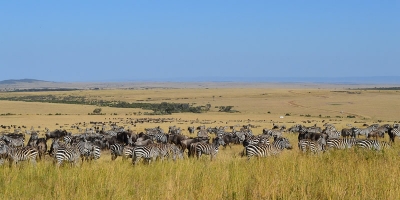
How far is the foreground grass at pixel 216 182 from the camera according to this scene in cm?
664

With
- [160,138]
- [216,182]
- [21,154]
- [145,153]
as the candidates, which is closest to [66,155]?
[21,154]

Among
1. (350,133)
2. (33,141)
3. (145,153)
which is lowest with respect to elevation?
(350,133)

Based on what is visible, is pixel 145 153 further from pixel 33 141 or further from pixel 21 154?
pixel 33 141

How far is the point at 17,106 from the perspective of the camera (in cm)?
7656

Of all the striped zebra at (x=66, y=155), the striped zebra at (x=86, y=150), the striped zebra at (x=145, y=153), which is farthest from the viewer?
the striped zebra at (x=86, y=150)

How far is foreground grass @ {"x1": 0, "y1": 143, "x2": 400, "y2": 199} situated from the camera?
664cm

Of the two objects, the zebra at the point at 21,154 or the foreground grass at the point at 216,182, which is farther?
the zebra at the point at 21,154

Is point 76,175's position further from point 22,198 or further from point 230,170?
point 230,170

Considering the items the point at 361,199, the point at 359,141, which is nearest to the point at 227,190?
the point at 361,199

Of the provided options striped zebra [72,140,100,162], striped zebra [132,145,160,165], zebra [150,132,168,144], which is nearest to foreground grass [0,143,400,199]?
striped zebra [132,145,160,165]

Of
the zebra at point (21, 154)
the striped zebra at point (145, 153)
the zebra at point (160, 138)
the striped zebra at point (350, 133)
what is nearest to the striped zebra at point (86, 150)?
the zebra at point (21, 154)

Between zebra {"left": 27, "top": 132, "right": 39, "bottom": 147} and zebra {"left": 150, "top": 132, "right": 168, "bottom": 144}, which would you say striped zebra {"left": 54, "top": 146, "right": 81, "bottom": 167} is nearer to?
zebra {"left": 27, "top": 132, "right": 39, "bottom": 147}

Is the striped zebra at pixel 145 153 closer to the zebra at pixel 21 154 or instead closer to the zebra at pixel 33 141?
the zebra at pixel 21 154

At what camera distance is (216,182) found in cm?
753
